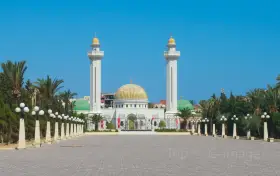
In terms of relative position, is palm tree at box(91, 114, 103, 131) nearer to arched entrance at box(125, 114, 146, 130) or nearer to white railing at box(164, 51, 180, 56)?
arched entrance at box(125, 114, 146, 130)

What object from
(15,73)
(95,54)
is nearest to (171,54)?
(95,54)

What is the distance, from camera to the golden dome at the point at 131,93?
374 ft

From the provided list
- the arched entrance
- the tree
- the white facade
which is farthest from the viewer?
the arched entrance

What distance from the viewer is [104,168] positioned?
14281mm

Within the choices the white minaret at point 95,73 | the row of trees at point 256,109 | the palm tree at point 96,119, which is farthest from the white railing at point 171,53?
the row of trees at point 256,109

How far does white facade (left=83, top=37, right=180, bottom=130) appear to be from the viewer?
10100 centimetres

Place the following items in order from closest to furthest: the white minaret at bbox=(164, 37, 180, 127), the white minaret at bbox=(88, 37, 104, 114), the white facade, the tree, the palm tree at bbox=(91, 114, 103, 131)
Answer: the palm tree at bbox=(91, 114, 103, 131) < the white minaret at bbox=(164, 37, 180, 127) < the white facade < the white minaret at bbox=(88, 37, 104, 114) < the tree

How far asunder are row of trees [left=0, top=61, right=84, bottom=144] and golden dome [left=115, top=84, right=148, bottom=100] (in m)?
52.8

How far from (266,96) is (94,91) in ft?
184

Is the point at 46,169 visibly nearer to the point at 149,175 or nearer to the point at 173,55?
the point at 149,175

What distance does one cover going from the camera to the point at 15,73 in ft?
140

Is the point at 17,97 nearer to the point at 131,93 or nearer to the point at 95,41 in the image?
the point at 95,41

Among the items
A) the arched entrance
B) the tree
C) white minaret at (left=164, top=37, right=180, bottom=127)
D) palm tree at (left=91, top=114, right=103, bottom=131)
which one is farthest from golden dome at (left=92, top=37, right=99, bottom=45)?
the tree

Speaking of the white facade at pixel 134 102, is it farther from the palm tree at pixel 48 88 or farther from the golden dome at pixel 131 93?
the palm tree at pixel 48 88
